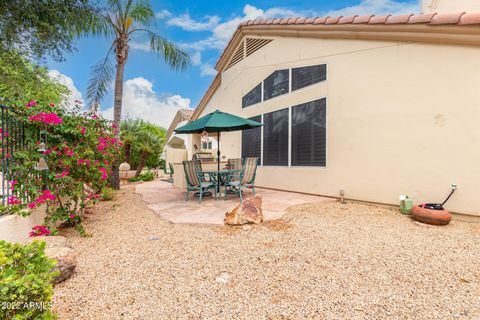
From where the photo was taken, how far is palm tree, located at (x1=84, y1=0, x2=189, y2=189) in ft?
27.1

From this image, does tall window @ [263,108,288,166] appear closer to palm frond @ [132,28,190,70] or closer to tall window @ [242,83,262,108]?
tall window @ [242,83,262,108]

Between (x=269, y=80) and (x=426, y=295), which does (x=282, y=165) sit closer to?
(x=269, y=80)

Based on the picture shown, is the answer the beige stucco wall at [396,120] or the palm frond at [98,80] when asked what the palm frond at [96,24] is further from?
the beige stucco wall at [396,120]

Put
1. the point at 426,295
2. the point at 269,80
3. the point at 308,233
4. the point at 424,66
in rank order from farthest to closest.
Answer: the point at 269,80 < the point at 424,66 < the point at 308,233 < the point at 426,295

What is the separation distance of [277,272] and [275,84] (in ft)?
23.0

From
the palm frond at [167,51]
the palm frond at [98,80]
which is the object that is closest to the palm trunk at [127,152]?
the palm frond at [98,80]

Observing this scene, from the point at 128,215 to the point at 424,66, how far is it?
7308 mm

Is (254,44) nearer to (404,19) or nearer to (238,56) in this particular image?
(238,56)

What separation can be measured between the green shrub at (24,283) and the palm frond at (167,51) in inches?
349

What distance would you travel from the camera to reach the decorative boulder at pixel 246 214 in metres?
4.24

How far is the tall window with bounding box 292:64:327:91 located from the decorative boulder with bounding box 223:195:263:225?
448 centimetres

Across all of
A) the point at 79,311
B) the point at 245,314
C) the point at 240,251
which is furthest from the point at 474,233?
the point at 79,311

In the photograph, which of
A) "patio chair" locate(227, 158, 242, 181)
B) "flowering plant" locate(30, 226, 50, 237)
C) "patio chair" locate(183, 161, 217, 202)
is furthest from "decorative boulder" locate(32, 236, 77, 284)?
"patio chair" locate(227, 158, 242, 181)

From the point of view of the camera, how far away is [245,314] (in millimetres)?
1963
